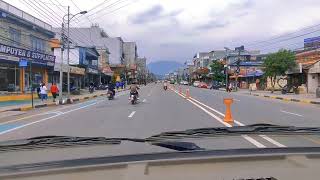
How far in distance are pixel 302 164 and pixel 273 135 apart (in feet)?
6.23

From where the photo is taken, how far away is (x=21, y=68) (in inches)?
1855

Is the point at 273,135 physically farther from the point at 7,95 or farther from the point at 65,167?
the point at 7,95

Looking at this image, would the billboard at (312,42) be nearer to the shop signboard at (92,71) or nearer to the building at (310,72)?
the building at (310,72)

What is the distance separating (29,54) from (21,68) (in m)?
1.52

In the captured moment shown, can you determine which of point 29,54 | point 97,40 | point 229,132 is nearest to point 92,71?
point 29,54

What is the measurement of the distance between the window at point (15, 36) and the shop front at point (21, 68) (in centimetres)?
270

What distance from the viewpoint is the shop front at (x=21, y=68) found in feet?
138

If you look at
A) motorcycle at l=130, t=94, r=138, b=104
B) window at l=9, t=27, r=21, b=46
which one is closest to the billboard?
window at l=9, t=27, r=21, b=46

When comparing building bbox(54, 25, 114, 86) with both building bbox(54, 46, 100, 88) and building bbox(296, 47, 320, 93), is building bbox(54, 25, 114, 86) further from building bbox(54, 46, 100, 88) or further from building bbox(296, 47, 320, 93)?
building bbox(296, 47, 320, 93)

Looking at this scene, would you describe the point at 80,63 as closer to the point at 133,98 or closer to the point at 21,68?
the point at 21,68

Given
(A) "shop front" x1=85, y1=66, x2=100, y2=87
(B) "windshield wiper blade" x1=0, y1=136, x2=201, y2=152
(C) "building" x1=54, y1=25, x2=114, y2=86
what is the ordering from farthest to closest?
(C) "building" x1=54, y1=25, x2=114, y2=86, (A) "shop front" x1=85, y1=66, x2=100, y2=87, (B) "windshield wiper blade" x1=0, y1=136, x2=201, y2=152

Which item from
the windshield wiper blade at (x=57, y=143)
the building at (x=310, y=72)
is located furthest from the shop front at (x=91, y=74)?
the windshield wiper blade at (x=57, y=143)

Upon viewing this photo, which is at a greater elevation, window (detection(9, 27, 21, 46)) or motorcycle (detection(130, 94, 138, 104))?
window (detection(9, 27, 21, 46))

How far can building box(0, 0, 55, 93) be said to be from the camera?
43469 millimetres
